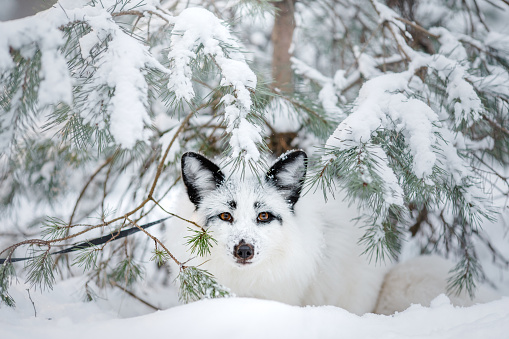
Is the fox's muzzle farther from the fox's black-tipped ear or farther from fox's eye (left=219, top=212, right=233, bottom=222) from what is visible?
the fox's black-tipped ear

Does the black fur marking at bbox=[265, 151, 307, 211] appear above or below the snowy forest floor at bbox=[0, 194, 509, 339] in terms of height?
above

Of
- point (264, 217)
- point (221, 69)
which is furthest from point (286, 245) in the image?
point (221, 69)

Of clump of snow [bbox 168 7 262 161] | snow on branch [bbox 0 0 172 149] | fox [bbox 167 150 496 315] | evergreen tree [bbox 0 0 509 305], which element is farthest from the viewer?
fox [bbox 167 150 496 315]

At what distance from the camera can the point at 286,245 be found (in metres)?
2.01

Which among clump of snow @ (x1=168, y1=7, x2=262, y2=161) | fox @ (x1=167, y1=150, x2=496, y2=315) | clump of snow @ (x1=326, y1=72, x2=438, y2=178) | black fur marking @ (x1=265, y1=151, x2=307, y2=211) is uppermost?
clump of snow @ (x1=168, y1=7, x2=262, y2=161)

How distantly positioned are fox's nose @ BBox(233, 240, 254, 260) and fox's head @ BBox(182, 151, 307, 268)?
1.0 inches

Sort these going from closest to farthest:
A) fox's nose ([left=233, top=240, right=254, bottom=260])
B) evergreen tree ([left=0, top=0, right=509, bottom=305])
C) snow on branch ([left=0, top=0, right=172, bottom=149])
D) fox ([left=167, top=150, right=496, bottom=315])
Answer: snow on branch ([left=0, top=0, right=172, bottom=149]) → evergreen tree ([left=0, top=0, right=509, bottom=305]) → fox's nose ([left=233, top=240, right=254, bottom=260]) → fox ([left=167, top=150, right=496, bottom=315])

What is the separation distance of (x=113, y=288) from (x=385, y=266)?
2154 mm

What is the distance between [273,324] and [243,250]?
437 mm

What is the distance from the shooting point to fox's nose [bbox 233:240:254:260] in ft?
5.74

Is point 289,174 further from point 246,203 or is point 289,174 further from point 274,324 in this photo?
point 274,324

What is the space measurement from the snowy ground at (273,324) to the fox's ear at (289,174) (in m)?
0.69

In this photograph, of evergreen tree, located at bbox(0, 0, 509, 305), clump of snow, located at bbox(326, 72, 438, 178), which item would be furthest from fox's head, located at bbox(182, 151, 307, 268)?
clump of snow, located at bbox(326, 72, 438, 178)

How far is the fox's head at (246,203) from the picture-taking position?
1.85 m
